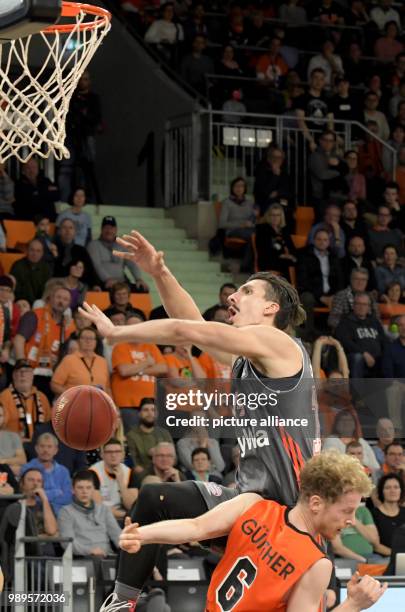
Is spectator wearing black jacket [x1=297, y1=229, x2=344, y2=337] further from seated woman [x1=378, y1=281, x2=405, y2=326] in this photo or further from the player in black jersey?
the player in black jersey

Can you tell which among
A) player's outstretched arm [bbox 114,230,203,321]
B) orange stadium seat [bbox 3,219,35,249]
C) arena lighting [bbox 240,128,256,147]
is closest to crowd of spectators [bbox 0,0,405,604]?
orange stadium seat [bbox 3,219,35,249]

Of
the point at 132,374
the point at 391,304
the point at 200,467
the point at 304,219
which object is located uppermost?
the point at 304,219

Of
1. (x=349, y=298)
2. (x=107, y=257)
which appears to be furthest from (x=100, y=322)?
(x=349, y=298)

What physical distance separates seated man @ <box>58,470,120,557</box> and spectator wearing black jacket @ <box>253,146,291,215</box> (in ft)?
19.0

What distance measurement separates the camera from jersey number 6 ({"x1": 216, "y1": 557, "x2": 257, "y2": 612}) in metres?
5.45

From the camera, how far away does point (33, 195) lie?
13570 millimetres

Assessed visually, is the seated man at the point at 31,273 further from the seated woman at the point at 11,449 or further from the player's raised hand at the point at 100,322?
the player's raised hand at the point at 100,322

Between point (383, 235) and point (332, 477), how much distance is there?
10.2 metres

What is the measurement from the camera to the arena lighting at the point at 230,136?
15.9 m

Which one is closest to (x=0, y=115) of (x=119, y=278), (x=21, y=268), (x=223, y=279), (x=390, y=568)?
(x=390, y=568)

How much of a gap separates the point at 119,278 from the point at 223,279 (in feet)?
6.06

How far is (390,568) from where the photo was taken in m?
9.47

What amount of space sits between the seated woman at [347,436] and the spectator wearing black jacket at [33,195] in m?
4.05

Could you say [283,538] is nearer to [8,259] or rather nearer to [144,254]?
[144,254]
